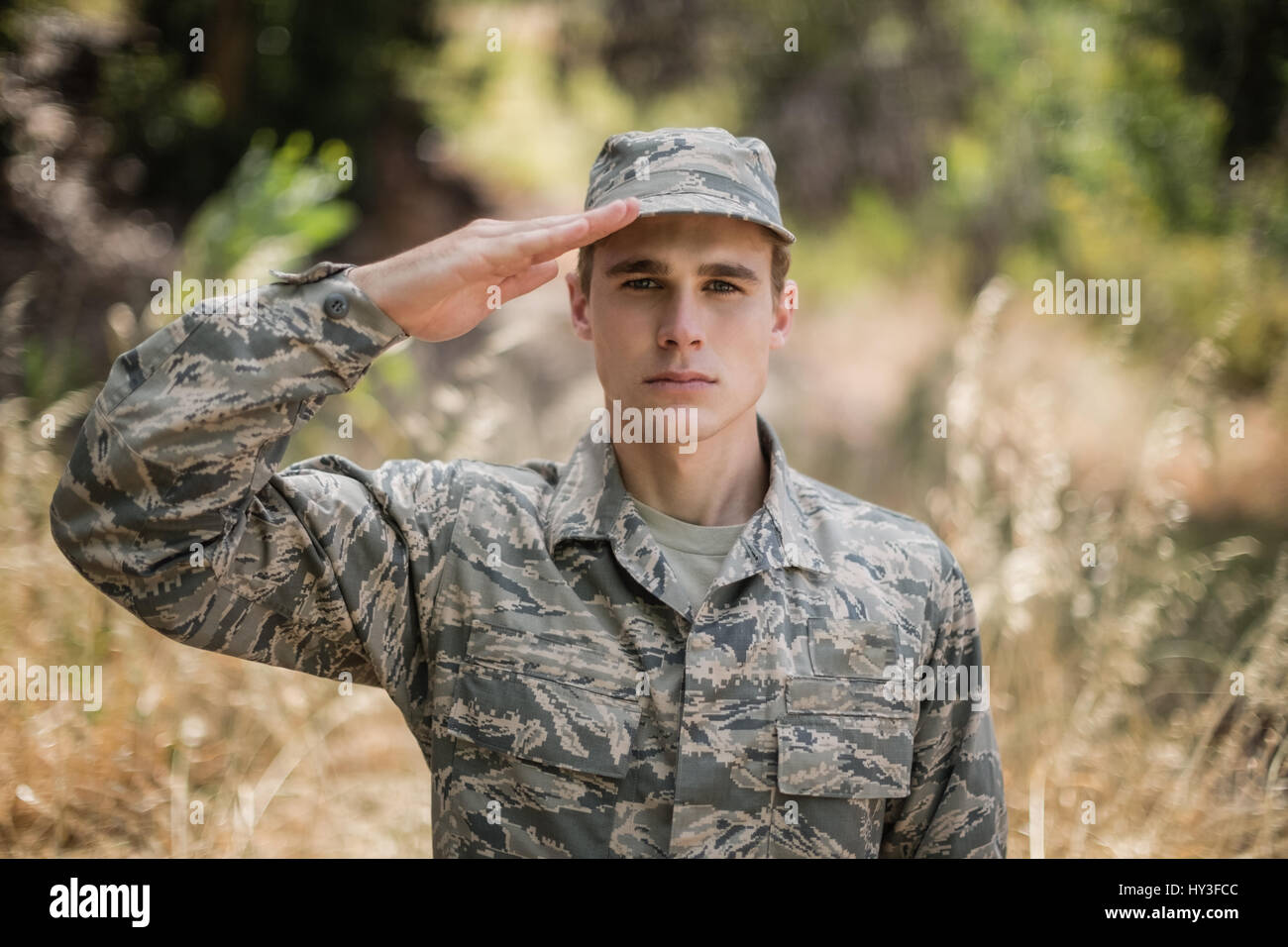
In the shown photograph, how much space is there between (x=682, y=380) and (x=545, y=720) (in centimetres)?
71

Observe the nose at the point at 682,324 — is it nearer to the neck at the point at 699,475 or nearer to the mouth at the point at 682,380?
the mouth at the point at 682,380

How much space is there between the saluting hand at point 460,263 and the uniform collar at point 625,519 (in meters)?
0.50

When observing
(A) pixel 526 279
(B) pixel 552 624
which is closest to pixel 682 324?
(A) pixel 526 279

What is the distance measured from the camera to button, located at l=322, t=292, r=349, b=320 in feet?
6.03

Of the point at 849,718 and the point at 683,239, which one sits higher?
the point at 683,239

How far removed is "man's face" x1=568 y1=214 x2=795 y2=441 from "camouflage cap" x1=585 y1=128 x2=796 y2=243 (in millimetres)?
52

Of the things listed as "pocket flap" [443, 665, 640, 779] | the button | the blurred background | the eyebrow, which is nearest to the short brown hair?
the eyebrow

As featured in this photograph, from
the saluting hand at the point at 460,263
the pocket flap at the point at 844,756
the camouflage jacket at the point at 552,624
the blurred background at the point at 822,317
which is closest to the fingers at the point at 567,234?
the saluting hand at the point at 460,263

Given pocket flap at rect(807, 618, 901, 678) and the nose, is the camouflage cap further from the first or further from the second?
pocket flap at rect(807, 618, 901, 678)

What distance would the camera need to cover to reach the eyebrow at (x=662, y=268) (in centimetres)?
219

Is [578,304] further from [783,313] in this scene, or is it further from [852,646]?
[852,646]

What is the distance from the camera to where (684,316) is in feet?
7.00

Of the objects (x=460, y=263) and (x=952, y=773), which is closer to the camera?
(x=460, y=263)

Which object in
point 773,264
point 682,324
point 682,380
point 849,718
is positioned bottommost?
point 849,718
